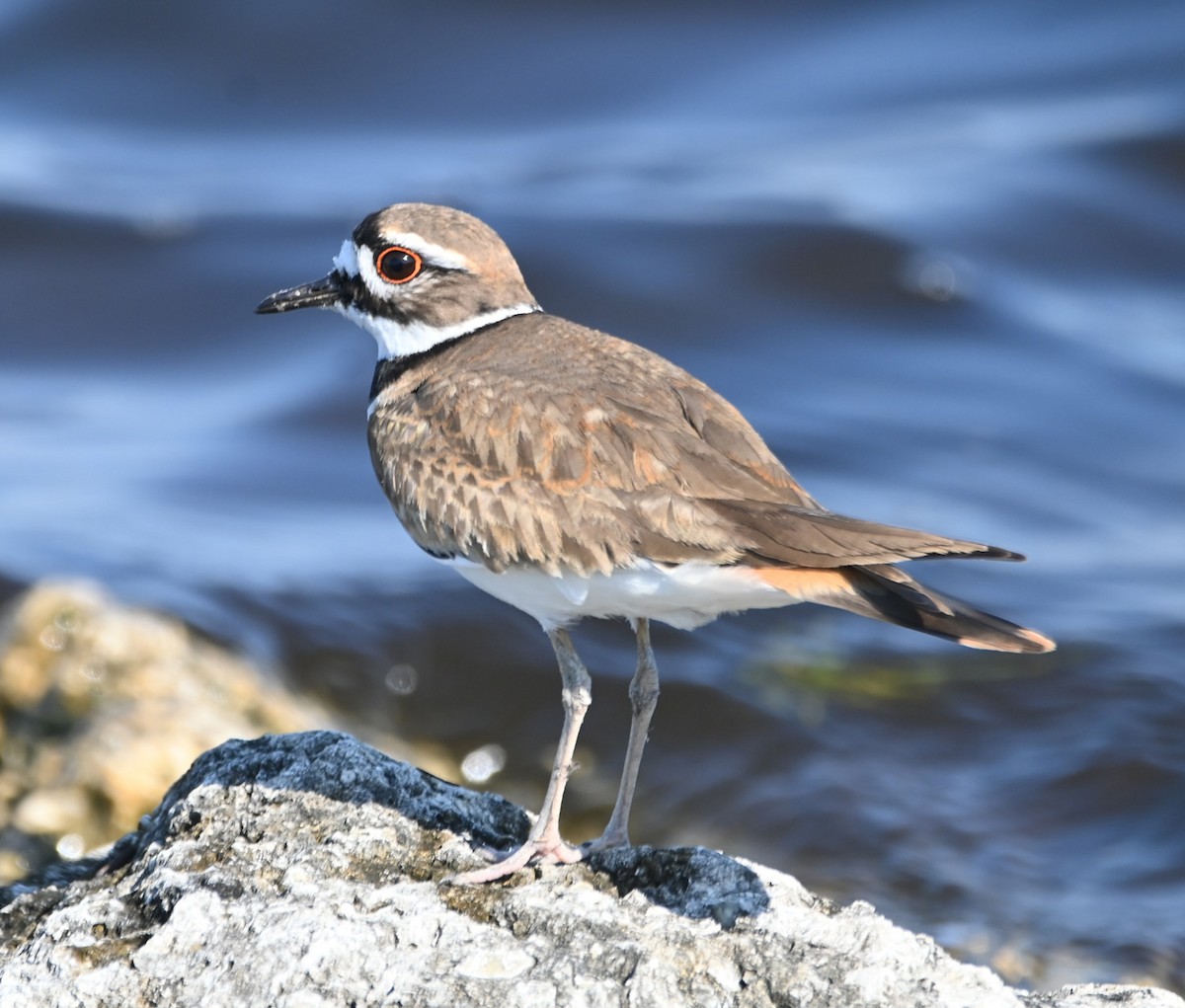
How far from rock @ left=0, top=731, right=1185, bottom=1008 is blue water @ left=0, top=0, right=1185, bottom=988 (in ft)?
9.69

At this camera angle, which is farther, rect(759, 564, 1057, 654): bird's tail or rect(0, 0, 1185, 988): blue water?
rect(0, 0, 1185, 988): blue water

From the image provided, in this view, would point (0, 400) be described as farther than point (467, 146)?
No

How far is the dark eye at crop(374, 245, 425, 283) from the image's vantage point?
583cm

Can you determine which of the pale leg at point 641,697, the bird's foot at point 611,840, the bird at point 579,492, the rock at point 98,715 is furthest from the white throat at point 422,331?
the rock at point 98,715

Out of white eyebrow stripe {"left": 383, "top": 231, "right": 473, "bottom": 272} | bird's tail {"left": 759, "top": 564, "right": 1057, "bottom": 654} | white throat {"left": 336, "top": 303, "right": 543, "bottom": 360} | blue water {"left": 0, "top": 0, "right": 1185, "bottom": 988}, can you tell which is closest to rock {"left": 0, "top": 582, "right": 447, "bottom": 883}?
blue water {"left": 0, "top": 0, "right": 1185, "bottom": 988}

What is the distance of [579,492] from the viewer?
480 cm

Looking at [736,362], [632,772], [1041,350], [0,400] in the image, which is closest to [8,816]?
[632,772]

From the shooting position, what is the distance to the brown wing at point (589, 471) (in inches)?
177

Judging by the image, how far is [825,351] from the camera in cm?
1319

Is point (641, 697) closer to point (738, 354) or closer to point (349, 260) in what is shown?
point (349, 260)

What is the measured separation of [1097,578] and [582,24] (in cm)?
1004

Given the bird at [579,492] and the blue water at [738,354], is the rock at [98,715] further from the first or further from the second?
the bird at [579,492]

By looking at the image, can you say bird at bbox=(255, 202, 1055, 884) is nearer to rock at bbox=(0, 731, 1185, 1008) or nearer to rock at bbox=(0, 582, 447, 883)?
rock at bbox=(0, 731, 1185, 1008)

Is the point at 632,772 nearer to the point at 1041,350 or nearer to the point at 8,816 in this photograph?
the point at 8,816
